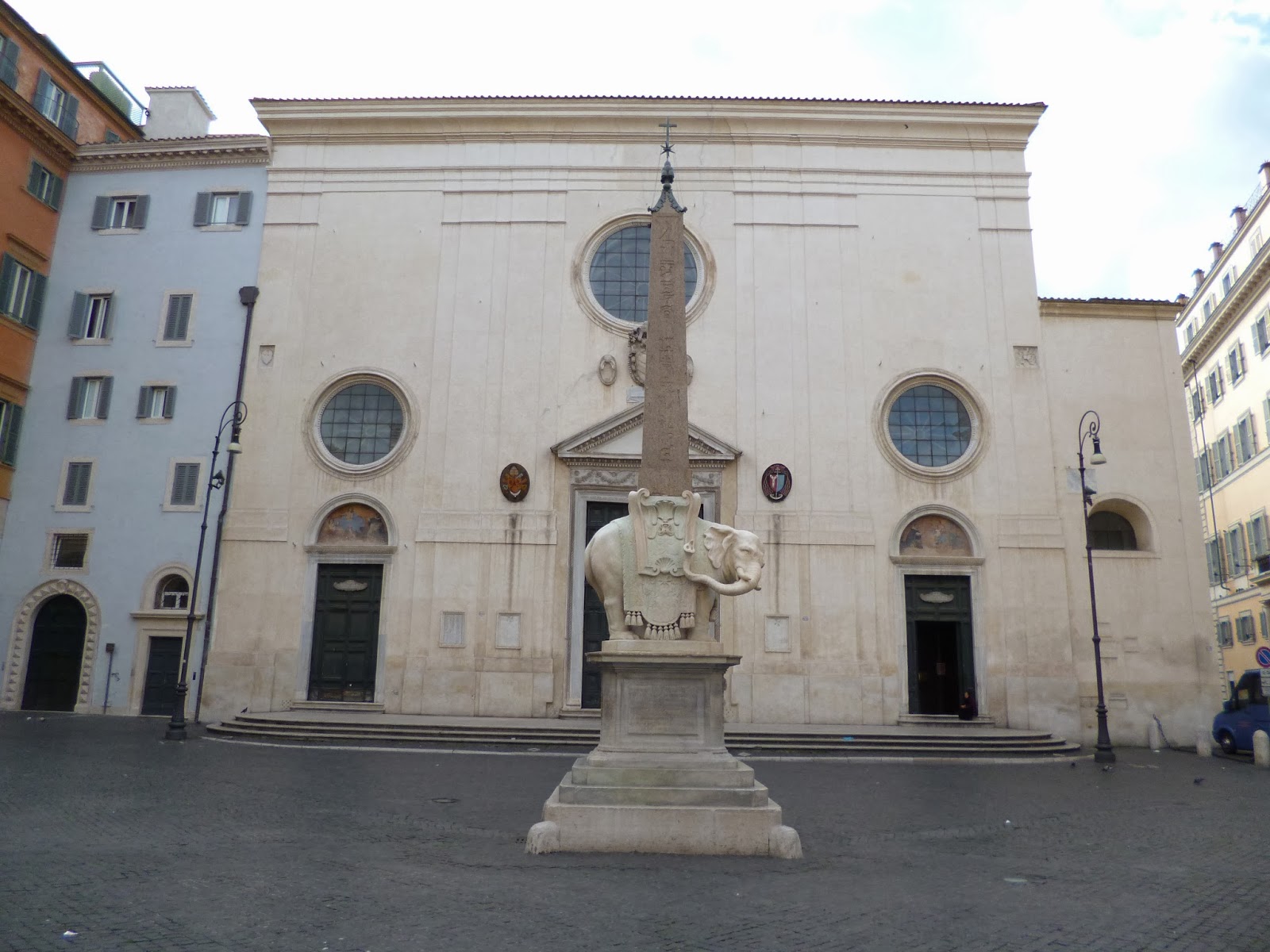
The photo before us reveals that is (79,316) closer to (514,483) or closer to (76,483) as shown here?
(76,483)

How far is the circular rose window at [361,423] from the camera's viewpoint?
71.2 feet

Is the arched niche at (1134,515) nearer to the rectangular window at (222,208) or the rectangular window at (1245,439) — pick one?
the rectangular window at (1245,439)

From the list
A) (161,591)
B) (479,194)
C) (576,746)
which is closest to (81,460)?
(161,591)

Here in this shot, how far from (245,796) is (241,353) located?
14.4 meters

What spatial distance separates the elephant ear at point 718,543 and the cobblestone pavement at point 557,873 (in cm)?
258

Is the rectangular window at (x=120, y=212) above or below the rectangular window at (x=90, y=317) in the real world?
above

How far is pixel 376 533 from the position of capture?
829 inches

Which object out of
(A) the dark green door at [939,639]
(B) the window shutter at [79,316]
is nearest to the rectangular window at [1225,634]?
(A) the dark green door at [939,639]

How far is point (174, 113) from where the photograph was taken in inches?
1042

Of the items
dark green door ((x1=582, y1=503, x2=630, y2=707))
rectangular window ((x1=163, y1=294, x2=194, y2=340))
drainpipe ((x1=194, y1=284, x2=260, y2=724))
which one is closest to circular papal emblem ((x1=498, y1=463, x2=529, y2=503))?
dark green door ((x1=582, y1=503, x2=630, y2=707))

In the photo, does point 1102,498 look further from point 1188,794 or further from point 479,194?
point 479,194

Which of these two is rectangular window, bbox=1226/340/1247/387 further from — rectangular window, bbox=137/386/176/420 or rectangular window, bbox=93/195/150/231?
rectangular window, bbox=93/195/150/231

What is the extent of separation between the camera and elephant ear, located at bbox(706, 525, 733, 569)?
8.51 m

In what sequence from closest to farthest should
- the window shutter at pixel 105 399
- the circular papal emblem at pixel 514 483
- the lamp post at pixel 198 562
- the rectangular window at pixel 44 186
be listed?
the lamp post at pixel 198 562 < the circular papal emblem at pixel 514 483 < the window shutter at pixel 105 399 < the rectangular window at pixel 44 186
